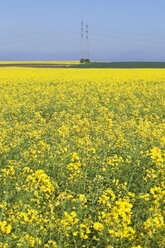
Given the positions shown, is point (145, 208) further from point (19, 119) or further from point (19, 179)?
point (19, 119)

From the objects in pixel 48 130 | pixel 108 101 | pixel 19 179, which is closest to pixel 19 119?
pixel 48 130

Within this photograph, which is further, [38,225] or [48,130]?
[48,130]

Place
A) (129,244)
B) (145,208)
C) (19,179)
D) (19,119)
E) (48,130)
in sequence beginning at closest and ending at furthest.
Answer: (129,244)
(145,208)
(19,179)
(48,130)
(19,119)

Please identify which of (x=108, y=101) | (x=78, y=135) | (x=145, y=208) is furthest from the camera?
(x=108, y=101)

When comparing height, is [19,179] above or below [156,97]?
below

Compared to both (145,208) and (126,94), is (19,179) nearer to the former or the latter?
(145,208)

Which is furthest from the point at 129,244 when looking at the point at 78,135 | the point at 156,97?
the point at 156,97

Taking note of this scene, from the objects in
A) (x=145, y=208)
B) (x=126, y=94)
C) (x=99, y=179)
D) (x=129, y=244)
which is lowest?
(x=129, y=244)

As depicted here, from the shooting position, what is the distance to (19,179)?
4.27 meters

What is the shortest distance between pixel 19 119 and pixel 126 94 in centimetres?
710

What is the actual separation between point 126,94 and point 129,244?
12243 millimetres

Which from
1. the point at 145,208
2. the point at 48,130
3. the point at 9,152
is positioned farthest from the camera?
the point at 48,130

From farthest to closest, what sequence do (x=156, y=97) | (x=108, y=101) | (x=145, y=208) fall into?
(x=156, y=97) → (x=108, y=101) → (x=145, y=208)

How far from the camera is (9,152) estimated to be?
5.86 m
